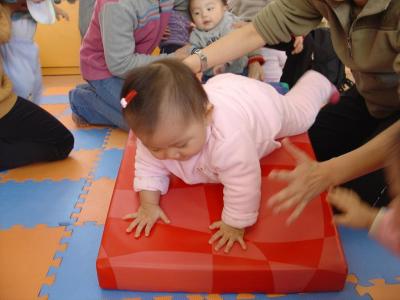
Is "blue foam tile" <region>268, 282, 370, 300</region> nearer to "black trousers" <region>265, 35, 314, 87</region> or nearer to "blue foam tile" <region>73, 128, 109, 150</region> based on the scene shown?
"blue foam tile" <region>73, 128, 109, 150</region>

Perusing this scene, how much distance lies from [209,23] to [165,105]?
47.3 inches

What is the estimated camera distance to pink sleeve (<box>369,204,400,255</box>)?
694 mm

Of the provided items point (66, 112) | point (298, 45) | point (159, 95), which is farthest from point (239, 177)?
point (66, 112)

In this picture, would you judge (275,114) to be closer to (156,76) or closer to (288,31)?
(288,31)

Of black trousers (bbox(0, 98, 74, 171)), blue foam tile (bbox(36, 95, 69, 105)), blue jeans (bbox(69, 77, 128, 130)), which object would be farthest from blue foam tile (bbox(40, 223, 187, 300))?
blue foam tile (bbox(36, 95, 69, 105))

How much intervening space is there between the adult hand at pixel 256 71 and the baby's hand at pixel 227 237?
1134 mm

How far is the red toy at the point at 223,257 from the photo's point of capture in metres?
1.00

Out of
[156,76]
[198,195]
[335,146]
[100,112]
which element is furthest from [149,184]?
[100,112]

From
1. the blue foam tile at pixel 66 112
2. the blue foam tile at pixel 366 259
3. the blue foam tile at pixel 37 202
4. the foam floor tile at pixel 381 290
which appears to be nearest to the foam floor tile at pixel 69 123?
the blue foam tile at pixel 66 112

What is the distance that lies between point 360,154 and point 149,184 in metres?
0.58

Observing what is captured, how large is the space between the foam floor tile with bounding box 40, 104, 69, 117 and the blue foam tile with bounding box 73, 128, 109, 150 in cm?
35

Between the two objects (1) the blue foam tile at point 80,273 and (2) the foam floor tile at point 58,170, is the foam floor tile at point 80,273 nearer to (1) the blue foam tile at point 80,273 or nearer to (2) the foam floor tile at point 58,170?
(1) the blue foam tile at point 80,273

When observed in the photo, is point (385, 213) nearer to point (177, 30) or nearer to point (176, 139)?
point (176, 139)

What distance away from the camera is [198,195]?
47.1 inches
